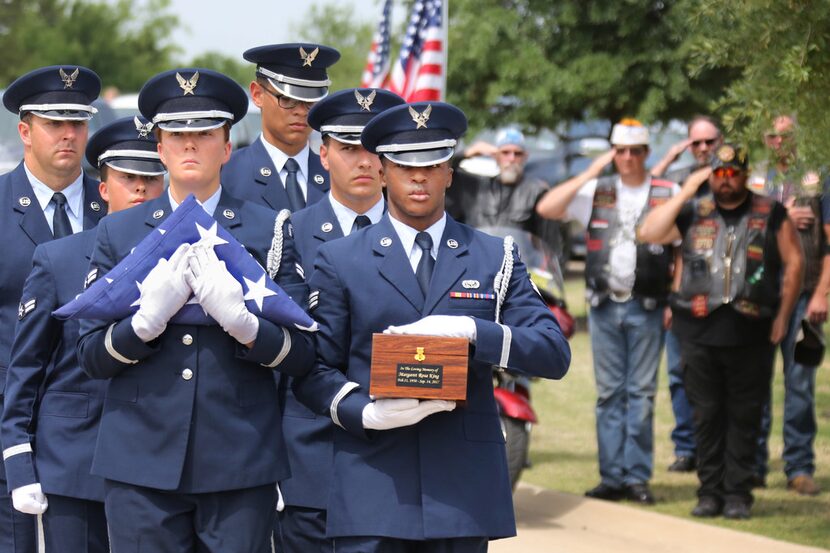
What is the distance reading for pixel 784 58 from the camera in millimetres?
7785

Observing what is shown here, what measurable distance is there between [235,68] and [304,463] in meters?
53.0

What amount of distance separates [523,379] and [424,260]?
16.2 feet

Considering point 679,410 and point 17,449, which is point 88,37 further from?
point 17,449

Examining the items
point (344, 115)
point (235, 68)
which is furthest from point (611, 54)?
point (235, 68)

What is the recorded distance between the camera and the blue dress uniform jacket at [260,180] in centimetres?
689

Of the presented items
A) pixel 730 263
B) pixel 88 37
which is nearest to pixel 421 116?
pixel 730 263

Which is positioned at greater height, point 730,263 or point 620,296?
point 730,263

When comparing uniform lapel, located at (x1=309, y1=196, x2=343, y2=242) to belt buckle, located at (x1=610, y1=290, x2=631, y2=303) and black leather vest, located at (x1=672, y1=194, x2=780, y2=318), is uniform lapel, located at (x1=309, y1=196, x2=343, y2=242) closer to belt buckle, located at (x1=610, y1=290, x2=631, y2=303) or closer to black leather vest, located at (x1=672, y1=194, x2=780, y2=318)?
black leather vest, located at (x1=672, y1=194, x2=780, y2=318)

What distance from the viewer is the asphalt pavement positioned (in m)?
8.62

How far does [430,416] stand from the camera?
486cm

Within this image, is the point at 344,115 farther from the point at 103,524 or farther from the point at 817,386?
the point at 817,386

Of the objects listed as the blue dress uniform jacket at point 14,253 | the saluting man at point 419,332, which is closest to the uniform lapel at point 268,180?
the blue dress uniform jacket at point 14,253

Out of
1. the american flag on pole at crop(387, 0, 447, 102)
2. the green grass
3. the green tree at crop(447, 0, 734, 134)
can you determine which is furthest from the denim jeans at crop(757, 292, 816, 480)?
the green tree at crop(447, 0, 734, 134)

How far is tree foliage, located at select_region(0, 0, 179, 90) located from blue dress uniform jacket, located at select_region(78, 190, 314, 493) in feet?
122
